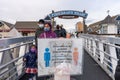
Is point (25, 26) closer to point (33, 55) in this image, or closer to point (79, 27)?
point (79, 27)

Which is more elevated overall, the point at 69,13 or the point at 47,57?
the point at 69,13

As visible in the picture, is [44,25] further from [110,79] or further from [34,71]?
[110,79]

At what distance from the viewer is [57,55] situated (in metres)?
7.17

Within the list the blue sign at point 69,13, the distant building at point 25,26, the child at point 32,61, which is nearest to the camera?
the child at point 32,61

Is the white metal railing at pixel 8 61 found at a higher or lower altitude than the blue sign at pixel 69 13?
lower

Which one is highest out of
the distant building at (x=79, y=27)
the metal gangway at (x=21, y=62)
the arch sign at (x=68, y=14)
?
the arch sign at (x=68, y=14)

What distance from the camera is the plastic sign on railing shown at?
7.13 meters

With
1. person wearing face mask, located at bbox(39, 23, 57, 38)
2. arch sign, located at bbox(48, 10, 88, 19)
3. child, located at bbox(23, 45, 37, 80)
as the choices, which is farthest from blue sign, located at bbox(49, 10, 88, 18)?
child, located at bbox(23, 45, 37, 80)

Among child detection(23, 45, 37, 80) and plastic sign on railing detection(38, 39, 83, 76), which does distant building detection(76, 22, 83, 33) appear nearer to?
child detection(23, 45, 37, 80)

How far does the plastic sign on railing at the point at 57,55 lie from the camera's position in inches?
281

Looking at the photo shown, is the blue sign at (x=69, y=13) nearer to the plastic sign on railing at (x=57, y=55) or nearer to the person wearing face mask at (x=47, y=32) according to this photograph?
the person wearing face mask at (x=47, y=32)

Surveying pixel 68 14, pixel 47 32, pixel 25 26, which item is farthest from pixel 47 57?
pixel 25 26

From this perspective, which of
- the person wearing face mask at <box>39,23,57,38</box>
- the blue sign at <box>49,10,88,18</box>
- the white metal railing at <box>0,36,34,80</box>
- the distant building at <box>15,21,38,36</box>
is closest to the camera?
the white metal railing at <box>0,36,34,80</box>

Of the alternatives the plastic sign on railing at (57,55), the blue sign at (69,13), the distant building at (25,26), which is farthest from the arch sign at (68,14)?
the distant building at (25,26)
